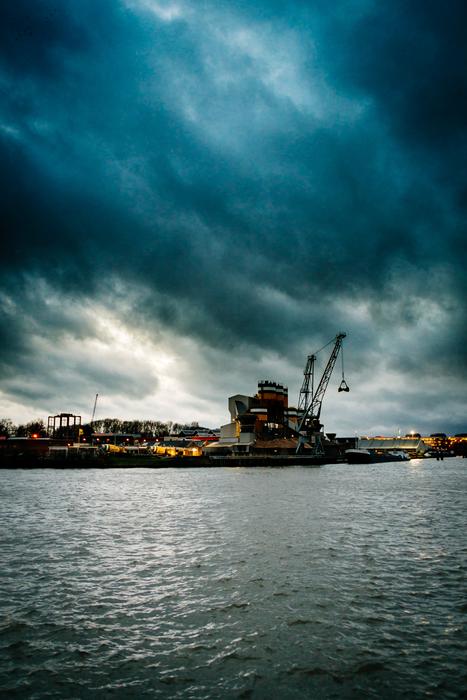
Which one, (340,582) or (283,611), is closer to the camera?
(283,611)

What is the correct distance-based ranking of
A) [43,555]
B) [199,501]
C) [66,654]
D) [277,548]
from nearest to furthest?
1. [66,654]
2. [43,555]
3. [277,548]
4. [199,501]

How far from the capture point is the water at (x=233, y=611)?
25.5 ft

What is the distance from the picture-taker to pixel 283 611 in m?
11.3

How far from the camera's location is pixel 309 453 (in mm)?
143625

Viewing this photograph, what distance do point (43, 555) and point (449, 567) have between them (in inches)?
602

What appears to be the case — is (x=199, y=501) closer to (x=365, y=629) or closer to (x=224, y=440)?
(x=365, y=629)

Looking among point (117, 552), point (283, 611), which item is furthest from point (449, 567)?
point (117, 552)

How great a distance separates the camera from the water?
7.77m

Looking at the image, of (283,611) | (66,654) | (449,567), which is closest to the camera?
(66,654)

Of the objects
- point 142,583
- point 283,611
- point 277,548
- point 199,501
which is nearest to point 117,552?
point 142,583

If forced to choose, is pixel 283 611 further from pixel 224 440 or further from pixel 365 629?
pixel 224 440

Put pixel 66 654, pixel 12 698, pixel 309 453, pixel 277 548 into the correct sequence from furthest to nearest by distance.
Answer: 1. pixel 309 453
2. pixel 277 548
3. pixel 66 654
4. pixel 12 698

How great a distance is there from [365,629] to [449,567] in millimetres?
7318

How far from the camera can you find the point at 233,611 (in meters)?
11.3
